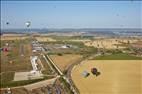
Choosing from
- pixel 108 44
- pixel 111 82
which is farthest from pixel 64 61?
pixel 108 44

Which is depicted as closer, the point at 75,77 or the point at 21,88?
the point at 21,88

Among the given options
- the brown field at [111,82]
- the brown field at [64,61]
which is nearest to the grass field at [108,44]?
the brown field at [64,61]

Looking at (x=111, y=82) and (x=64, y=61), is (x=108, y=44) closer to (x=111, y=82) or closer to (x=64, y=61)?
(x=64, y=61)

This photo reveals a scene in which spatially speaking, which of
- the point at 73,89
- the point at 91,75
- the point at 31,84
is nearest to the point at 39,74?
the point at 31,84

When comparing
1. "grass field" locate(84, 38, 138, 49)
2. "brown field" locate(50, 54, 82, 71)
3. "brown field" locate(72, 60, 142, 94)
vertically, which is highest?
"brown field" locate(72, 60, 142, 94)

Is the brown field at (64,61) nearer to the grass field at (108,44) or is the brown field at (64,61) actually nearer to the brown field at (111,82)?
the brown field at (111,82)

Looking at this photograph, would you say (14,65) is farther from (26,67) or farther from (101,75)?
(101,75)

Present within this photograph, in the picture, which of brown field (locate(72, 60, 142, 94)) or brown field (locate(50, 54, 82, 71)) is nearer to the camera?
brown field (locate(72, 60, 142, 94))

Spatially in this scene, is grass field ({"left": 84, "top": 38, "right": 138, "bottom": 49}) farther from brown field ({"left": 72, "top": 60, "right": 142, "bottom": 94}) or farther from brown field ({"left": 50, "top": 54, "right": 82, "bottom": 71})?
brown field ({"left": 72, "top": 60, "right": 142, "bottom": 94})

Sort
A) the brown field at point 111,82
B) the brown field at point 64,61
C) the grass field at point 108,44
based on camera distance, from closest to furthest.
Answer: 1. the brown field at point 111,82
2. the brown field at point 64,61
3. the grass field at point 108,44

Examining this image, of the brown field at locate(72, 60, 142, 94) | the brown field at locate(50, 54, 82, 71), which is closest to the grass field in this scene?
the brown field at locate(50, 54, 82, 71)

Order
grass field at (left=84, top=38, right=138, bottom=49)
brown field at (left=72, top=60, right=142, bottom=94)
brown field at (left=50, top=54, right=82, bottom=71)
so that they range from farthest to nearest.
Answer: grass field at (left=84, top=38, right=138, bottom=49) < brown field at (left=50, top=54, right=82, bottom=71) < brown field at (left=72, top=60, right=142, bottom=94)
